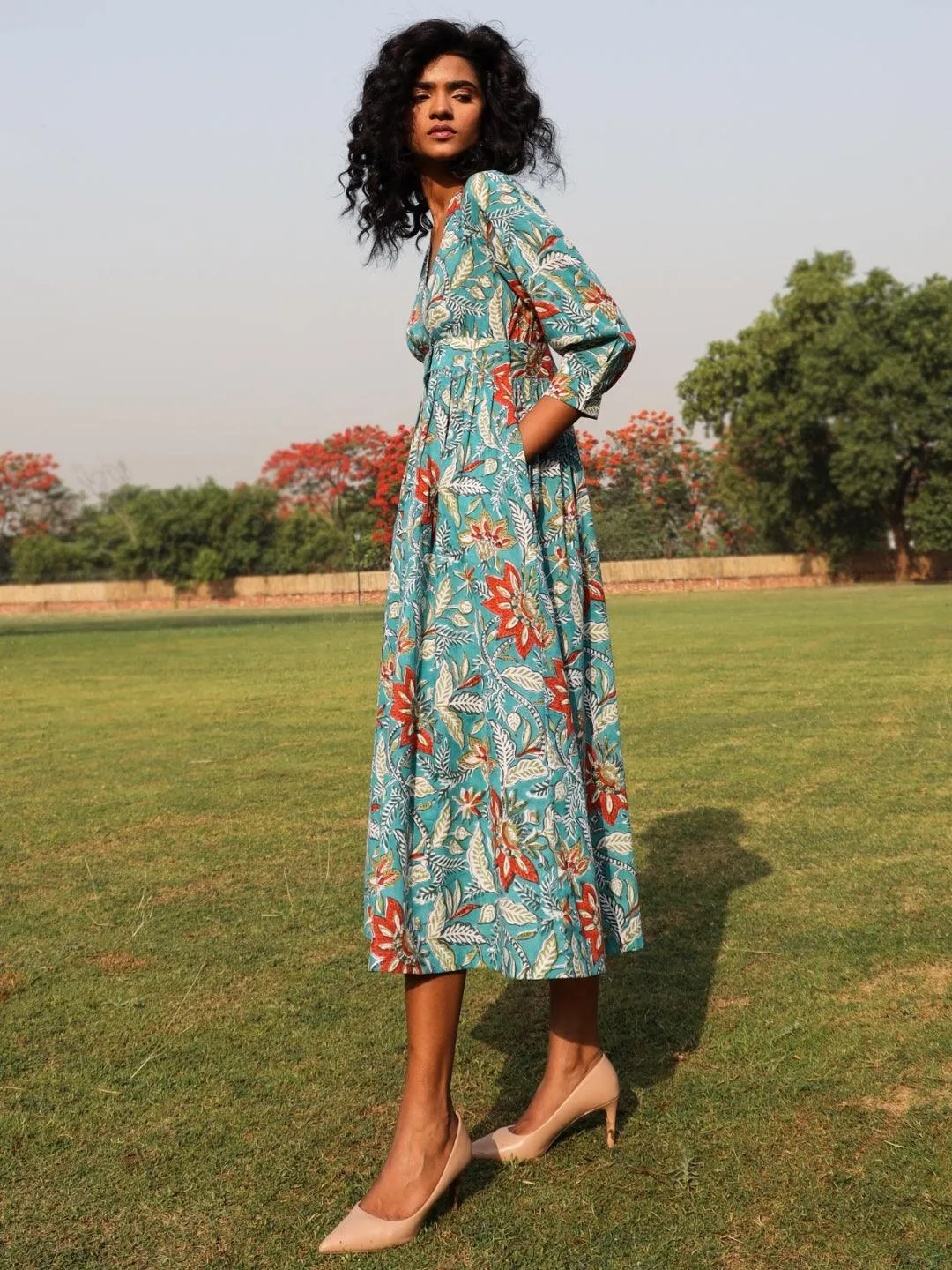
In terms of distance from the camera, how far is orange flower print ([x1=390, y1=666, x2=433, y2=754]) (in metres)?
2.35

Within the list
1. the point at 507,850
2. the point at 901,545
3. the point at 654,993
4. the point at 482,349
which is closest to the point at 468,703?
the point at 507,850

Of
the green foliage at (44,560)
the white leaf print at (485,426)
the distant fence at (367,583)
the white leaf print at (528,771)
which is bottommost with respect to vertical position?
the distant fence at (367,583)

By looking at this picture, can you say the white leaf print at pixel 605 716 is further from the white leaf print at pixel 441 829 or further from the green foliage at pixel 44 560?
the green foliage at pixel 44 560

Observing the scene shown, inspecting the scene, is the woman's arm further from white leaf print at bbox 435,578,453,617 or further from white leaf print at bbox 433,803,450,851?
white leaf print at bbox 433,803,450,851

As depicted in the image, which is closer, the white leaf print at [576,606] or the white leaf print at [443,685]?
the white leaf print at [443,685]

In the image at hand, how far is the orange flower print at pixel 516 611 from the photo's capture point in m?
2.34

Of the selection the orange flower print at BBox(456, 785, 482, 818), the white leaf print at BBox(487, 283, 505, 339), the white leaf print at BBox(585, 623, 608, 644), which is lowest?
the orange flower print at BBox(456, 785, 482, 818)

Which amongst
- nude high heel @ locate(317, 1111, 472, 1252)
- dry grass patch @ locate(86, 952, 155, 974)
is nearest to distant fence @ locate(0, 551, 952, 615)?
dry grass patch @ locate(86, 952, 155, 974)

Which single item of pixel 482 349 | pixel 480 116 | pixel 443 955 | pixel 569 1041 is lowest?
pixel 569 1041

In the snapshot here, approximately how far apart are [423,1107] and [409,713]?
66 cm

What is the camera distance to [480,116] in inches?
102

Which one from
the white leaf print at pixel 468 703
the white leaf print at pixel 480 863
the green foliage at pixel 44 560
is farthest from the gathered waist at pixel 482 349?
the green foliage at pixel 44 560

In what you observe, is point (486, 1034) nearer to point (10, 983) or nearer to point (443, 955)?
point (443, 955)

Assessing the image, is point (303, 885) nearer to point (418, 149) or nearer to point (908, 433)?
point (418, 149)
